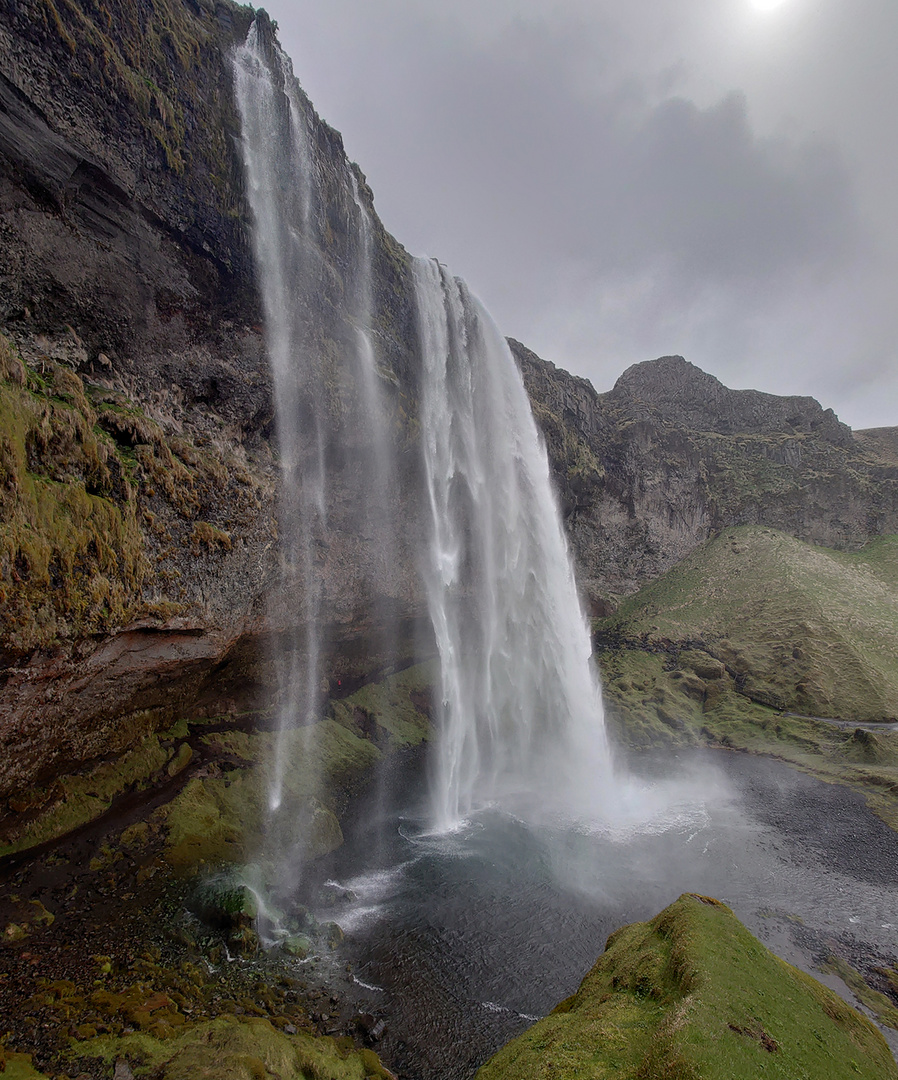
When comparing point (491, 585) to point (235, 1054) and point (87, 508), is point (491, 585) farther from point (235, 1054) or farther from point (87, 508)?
point (235, 1054)

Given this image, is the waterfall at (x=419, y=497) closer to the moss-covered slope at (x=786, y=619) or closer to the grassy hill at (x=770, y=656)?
the grassy hill at (x=770, y=656)

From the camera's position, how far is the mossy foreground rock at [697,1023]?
6512mm

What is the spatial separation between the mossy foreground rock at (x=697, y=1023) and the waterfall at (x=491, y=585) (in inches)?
860

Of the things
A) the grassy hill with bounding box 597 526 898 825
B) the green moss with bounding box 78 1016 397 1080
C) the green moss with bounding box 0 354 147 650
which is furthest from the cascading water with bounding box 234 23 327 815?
the grassy hill with bounding box 597 526 898 825

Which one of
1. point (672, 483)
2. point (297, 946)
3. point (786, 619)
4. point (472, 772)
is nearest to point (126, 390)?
point (297, 946)

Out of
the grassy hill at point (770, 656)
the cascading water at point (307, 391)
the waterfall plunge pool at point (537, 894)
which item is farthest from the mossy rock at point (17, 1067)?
the grassy hill at point (770, 656)

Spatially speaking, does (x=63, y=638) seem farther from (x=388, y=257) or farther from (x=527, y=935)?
(x=388, y=257)

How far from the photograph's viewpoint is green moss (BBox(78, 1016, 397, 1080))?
25.3 feet

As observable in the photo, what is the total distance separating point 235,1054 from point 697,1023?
775 centimetres

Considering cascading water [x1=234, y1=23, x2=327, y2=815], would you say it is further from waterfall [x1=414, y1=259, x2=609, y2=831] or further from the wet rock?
waterfall [x1=414, y1=259, x2=609, y2=831]

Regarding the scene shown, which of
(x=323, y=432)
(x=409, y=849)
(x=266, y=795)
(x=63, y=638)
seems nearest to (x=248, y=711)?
(x=266, y=795)

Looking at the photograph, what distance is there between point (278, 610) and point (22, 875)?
13.3 meters

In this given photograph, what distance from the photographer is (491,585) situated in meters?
37.2

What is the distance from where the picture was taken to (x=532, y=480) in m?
41.6
